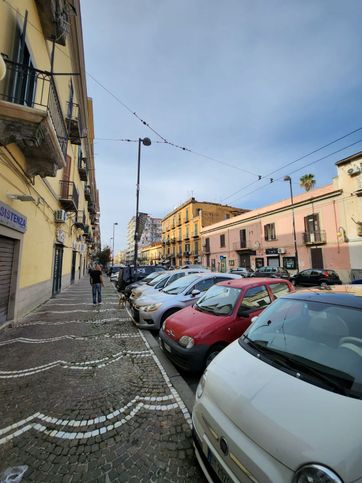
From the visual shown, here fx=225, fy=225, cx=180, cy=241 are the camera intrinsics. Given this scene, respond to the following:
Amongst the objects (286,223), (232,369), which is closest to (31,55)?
(232,369)

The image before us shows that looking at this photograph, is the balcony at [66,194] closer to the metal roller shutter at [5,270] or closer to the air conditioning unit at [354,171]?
the metal roller shutter at [5,270]

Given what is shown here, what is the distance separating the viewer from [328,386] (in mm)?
1521

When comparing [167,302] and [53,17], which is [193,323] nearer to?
[167,302]

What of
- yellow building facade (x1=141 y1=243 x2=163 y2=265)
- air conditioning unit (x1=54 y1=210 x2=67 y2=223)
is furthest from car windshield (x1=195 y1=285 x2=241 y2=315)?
yellow building facade (x1=141 y1=243 x2=163 y2=265)

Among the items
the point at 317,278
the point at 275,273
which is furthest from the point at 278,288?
the point at 275,273

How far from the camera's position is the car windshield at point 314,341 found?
1590 millimetres

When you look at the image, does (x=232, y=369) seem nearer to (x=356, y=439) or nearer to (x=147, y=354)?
(x=356, y=439)

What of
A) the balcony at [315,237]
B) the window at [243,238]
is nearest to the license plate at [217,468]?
the balcony at [315,237]

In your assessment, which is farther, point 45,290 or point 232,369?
point 45,290

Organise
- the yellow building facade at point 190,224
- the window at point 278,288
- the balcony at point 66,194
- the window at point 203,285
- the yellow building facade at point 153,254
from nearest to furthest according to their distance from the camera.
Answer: the window at point 278,288 → the window at point 203,285 → the balcony at point 66,194 → the yellow building facade at point 190,224 → the yellow building facade at point 153,254

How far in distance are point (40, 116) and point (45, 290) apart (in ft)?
25.1

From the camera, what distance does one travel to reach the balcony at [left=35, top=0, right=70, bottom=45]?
19.9 feet

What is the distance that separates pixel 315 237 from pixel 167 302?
20595 mm

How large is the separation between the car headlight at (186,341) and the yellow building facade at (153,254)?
5632 cm
